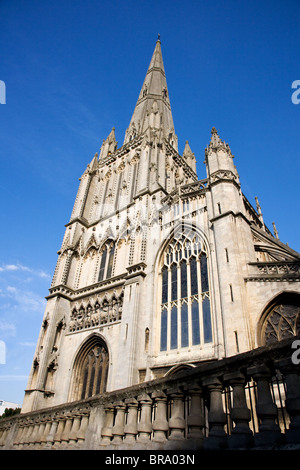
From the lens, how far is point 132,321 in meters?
14.5

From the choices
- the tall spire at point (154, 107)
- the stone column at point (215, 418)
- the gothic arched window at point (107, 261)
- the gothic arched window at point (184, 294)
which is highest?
the tall spire at point (154, 107)

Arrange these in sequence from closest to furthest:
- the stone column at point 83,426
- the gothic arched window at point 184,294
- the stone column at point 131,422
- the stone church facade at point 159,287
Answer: the stone column at point 131,422 < the stone column at point 83,426 < the stone church facade at point 159,287 < the gothic arched window at point 184,294

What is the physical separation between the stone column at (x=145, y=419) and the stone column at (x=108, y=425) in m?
0.87

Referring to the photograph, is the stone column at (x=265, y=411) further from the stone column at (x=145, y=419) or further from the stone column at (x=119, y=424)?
the stone column at (x=119, y=424)

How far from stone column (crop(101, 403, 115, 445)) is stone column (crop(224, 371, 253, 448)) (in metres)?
2.62

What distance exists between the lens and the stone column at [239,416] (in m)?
3.31

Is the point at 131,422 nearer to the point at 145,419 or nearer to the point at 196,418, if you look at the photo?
the point at 145,419

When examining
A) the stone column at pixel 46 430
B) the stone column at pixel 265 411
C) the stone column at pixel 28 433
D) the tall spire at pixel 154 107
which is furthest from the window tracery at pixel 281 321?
the tall spire at pixel 154 107

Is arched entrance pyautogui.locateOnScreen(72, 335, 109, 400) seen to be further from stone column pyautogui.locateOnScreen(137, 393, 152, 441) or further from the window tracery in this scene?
stone column pyautogui.locateOnScreen(137, 393, 152, 441)

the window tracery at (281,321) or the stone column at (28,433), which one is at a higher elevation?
the window tracery at (281,321)

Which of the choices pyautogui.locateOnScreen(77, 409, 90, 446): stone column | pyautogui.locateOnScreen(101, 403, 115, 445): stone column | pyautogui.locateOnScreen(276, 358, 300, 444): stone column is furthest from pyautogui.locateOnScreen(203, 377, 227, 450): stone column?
pyautogui.locateOnScreen(77, 409, 90, 446): stone column

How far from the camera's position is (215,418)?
3.57 m

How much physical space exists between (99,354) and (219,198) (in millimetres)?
10510

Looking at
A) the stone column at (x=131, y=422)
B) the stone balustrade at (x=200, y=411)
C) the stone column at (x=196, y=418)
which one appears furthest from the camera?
the stone column at (x=131, y=422)
